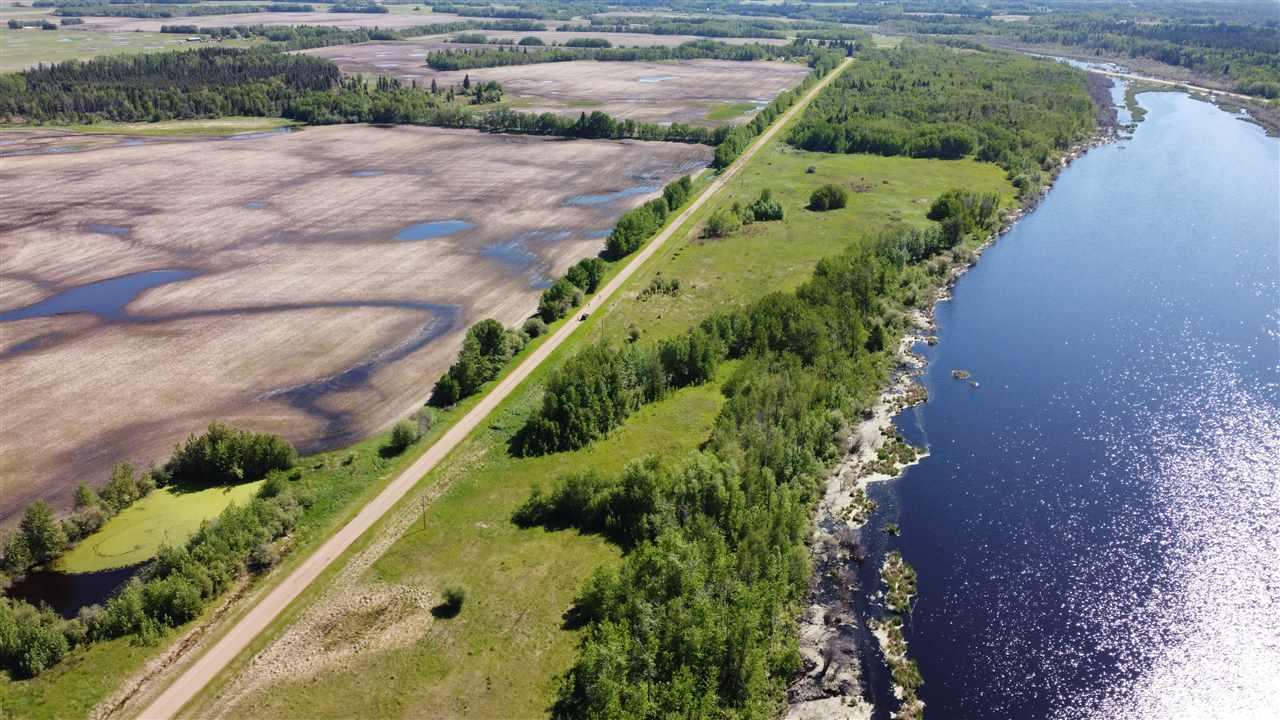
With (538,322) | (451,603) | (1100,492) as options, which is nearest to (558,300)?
(538,322)

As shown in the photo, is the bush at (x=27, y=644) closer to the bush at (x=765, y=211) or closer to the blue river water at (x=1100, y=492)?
the blue river water at (x=1100, y=492)

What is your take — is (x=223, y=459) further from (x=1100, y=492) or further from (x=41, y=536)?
(x=1100, y=492)

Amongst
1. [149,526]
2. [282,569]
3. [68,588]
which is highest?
[149,526]

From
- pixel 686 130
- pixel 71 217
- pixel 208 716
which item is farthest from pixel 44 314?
pixel 686 130

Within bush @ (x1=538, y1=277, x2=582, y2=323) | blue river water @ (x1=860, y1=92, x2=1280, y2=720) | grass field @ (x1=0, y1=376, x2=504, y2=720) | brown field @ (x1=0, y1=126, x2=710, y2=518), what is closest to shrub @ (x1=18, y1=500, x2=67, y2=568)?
grass field @ (x1=0, y1=376, x2=504, y2=720)

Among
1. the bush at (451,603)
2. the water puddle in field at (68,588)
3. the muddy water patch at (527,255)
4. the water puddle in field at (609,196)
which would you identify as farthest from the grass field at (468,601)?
the water puddle in field at (609,196)
